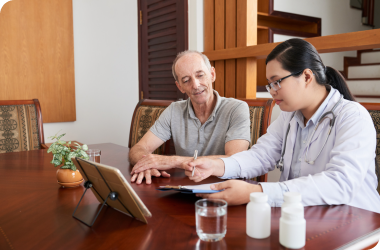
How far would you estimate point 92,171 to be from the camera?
2.98ft

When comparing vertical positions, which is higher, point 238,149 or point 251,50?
point 251,50

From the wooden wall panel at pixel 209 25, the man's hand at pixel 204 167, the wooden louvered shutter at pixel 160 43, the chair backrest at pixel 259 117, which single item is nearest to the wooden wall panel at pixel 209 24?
the wooden wall panel at pixel 209 25

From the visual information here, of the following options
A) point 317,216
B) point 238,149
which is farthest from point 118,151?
point 317,216

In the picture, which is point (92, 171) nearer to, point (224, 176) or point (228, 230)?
point (228, 230)

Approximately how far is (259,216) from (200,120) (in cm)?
127

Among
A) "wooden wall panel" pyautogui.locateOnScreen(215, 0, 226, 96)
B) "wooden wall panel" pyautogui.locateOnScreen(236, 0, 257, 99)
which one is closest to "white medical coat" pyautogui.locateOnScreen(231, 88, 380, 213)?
"wooden wall panel" pyautogui.locateOnScreen(236, 0, 257, 99)

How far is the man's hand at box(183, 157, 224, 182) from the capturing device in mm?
1221

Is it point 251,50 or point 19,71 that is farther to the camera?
point 19,71

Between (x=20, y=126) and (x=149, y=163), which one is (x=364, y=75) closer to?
(x=149, y=163)

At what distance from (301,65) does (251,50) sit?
1.25m

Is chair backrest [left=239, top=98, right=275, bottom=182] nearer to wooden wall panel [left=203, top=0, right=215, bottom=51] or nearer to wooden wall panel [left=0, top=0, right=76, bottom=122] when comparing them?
wooden wall panel [left=203, top=0, right=215, bottom=51]

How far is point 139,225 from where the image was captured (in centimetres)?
85

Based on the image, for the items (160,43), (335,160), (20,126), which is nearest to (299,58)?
(335,160)

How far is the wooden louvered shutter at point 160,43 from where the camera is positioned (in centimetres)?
312
